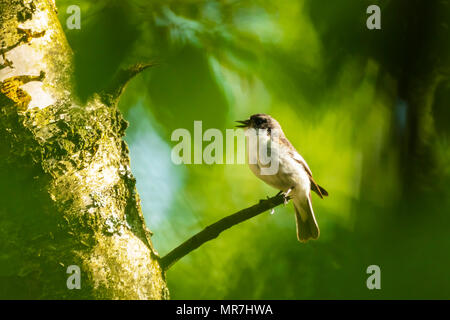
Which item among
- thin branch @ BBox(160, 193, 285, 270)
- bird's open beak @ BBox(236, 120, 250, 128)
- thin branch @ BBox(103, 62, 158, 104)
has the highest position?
thin branch @ BBox(103, 62, 158, 104)

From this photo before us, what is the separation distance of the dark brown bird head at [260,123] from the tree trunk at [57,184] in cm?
80

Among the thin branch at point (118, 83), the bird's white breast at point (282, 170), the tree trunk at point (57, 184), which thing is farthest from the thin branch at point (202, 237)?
the bird's white breast at point (282, 170)

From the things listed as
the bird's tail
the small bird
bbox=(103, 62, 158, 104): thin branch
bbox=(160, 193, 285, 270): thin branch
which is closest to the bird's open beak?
the small bird

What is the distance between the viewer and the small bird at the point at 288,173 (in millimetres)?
2207

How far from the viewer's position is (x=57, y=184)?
1.39 meters

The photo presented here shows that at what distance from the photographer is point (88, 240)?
53.3 inches

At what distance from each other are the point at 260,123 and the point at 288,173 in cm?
39

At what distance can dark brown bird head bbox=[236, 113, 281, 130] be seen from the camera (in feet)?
7.22

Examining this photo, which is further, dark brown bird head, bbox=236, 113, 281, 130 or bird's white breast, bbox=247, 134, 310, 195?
bird's white breast, bbox=247, 134, 310, 195

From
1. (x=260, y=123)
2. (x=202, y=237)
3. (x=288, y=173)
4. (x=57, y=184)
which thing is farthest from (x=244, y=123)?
(x=57, y=184)

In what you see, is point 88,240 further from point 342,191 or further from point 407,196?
point 407,196

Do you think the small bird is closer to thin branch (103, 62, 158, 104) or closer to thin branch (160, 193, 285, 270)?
thin branch (160, 193, 285, 270)

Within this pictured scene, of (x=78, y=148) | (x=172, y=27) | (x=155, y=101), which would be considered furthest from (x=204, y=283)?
(x=172, y=27)

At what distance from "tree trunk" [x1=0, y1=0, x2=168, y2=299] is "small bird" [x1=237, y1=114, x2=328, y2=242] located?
860mm
